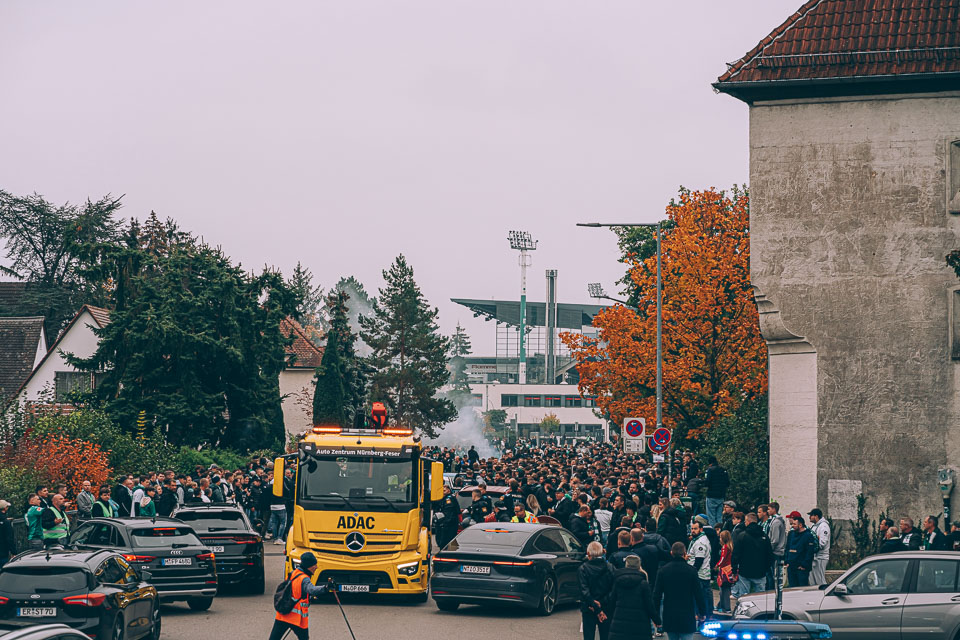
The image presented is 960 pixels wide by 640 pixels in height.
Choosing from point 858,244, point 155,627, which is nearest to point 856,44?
point 858,244

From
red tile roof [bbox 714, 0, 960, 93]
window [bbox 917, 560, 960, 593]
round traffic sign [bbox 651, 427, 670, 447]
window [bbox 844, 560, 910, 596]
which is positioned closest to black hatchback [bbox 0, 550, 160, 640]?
window [bbox 844, 560, 910, 596]

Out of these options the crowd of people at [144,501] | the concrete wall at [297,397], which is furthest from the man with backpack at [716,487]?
the concrete wall at [297,397]

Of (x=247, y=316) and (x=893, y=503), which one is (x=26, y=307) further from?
(x=893, y=503)

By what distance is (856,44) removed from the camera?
26.8 metres

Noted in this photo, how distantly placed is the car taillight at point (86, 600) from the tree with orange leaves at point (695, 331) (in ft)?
88.6

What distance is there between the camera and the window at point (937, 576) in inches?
538

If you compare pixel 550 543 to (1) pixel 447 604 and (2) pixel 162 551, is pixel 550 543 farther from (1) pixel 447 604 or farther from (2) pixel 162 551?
(2) pixel 162 551

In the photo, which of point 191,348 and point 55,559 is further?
point 191,348

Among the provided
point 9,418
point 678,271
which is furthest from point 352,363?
point 9,418

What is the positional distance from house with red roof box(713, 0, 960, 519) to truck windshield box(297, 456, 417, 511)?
36.6 feet

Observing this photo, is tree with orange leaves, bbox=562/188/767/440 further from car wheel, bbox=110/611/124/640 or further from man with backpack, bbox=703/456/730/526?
car wheel, bbox=110/611/124/640

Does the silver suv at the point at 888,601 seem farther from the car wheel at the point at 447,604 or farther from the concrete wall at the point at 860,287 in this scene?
the concrete wall at the point at 860,287

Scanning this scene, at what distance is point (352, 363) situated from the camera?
241 feet

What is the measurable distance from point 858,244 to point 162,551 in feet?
53.1
